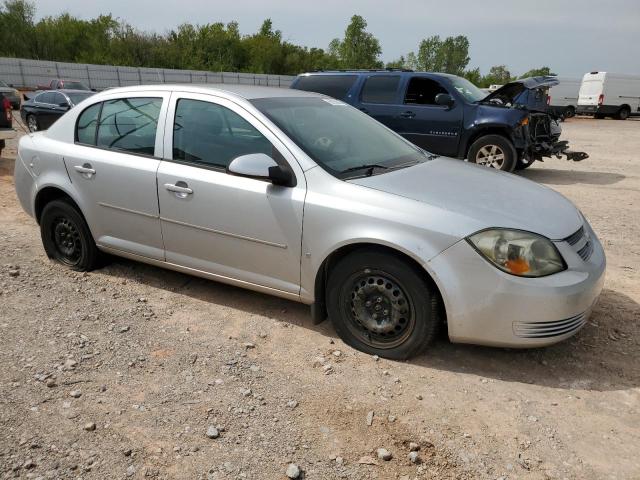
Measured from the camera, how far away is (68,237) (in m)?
4.77

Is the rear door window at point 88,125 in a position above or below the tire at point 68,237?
above

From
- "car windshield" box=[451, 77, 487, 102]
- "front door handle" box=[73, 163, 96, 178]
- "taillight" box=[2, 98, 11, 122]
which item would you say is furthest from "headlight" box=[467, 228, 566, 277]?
"taillight" box=[2, 98, 11, 122]

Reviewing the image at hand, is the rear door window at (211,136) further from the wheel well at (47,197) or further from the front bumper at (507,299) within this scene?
the front bumper at (507,299)

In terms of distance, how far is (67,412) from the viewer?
110 inches

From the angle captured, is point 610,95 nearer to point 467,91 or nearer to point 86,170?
point 467,91

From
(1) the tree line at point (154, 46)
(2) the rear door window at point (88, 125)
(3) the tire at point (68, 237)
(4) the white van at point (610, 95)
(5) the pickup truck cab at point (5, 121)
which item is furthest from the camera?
(1) the tree line at point (154, 46)

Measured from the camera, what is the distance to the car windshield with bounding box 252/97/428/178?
3547 mm

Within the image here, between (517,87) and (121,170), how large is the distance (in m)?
7.63

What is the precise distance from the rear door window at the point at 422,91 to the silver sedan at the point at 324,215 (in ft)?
18.4

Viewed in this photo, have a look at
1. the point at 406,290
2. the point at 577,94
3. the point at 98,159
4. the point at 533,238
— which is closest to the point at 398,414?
the point at 406,290

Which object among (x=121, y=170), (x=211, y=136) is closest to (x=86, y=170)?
(x=121, y=170)

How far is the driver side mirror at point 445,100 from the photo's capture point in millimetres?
9219

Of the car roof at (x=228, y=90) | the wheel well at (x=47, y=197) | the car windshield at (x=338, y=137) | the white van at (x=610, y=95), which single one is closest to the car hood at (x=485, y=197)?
the car windshield at (x=338, y=137)

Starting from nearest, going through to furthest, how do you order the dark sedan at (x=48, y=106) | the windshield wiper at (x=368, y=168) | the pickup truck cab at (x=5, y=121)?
the windshield wiper at (x=368, y=168) → the pickup truck cab at (x=5, y=121) → the dark sedan at (x=48, y=106)
